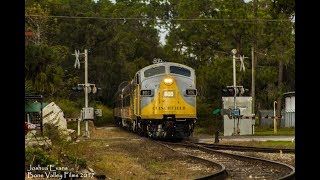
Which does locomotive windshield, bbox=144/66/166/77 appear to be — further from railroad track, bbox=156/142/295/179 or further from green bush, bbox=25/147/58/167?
green bush, bbox=25/147/58/167

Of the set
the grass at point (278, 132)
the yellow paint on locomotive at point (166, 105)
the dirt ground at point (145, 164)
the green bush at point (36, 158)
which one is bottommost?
the grass at point (278, 132)

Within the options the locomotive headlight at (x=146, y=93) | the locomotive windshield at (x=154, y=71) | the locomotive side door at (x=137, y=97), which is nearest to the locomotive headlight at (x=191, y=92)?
the locomotive windshield at (x=154, y=71)

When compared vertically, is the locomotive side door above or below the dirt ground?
above

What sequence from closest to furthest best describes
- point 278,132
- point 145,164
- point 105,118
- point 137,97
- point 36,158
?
point 36,158 < point 145,164 < point 137,97 < point 278,132 < point 105,118

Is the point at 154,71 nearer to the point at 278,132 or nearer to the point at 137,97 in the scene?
the point at 137,97

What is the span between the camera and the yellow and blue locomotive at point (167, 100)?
21516 millimetres

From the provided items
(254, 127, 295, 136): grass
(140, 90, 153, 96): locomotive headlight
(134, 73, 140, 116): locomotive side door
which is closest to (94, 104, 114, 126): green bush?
(254, 127, 295, 136): grass

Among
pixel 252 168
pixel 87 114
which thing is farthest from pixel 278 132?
pixel 252 168

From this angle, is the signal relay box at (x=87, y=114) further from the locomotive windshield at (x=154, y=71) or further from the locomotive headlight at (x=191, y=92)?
the locomotive headlight at (x=191, y=92)

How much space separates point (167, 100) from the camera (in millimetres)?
21484

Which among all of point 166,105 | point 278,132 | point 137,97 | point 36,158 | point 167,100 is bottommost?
point 278,132

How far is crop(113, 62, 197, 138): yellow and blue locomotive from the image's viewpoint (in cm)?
2152
